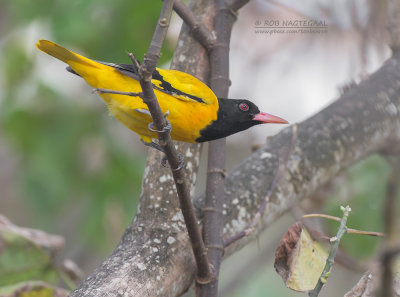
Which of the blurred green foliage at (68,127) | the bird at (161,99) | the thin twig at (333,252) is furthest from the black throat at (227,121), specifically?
the blurred green foliage at (68,127)

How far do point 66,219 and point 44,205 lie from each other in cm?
273

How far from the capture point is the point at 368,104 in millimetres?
3113

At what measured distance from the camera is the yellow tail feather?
7.93 feet

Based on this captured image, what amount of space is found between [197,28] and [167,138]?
1134 millimetres

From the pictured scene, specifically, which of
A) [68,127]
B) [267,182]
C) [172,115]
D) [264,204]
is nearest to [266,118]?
[267,182]

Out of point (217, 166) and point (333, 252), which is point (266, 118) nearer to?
point (217, 166)

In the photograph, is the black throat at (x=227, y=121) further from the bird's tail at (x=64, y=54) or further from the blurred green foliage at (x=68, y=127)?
the blurred green foliage at (x=68, y=127)

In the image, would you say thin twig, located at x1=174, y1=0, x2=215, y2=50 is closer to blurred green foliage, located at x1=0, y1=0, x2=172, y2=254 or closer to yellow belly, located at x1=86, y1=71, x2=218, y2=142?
yellow belly, located at x1=86, y1=71, x2=218, y2=142

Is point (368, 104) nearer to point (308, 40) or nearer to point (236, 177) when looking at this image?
point (236, 177)

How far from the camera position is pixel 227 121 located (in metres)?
2.61

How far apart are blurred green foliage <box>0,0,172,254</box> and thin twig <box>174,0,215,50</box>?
47.2 inches

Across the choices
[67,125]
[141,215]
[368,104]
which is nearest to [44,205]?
[67,125]

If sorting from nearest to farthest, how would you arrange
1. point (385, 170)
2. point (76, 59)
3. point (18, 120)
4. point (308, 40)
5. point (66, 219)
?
point (76, 59), point (385, 170), point (18, 120), point (308, 40), point (66, 219)

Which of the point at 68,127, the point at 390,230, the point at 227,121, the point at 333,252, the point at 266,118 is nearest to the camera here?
the point at 390,230
